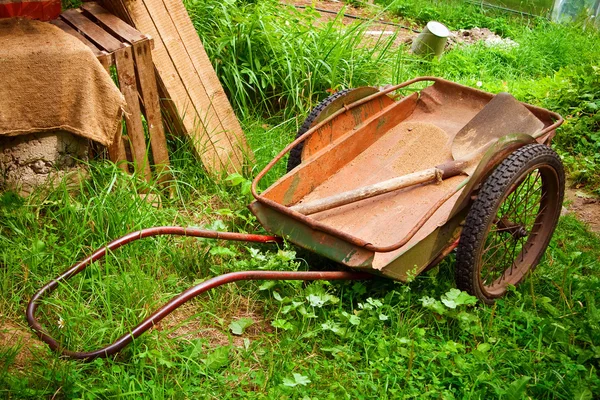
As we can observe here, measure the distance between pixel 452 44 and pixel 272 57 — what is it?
343 centimetres

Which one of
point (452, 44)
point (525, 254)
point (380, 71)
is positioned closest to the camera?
point (525, 254)

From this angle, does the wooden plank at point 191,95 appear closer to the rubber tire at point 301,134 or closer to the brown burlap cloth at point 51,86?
the rubber tire at point 301,134

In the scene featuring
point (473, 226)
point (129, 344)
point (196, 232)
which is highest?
point (473, 226)

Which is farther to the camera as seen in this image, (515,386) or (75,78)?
(75,78)

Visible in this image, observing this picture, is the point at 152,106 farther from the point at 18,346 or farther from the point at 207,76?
the point at 18,346

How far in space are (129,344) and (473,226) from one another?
1758mm

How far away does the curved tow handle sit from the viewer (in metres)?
2.95

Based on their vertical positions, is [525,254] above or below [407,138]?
below

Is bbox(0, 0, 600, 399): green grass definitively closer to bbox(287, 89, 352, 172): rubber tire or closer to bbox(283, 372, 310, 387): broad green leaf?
bbox(283, 372, 310, 387): broad green leaf

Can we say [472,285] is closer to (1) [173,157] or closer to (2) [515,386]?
(2) [515,386]

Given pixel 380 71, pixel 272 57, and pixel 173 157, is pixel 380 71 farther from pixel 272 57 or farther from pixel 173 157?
pixel 173 157

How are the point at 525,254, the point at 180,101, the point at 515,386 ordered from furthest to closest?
the point at 180,101 < the point at 525,254 < the point at 515,386

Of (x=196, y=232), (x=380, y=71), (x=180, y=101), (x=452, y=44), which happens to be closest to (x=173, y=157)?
(x=180, y=101)

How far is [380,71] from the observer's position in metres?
5.88
